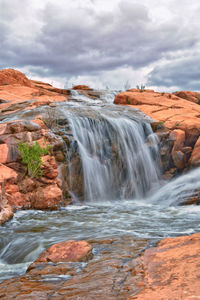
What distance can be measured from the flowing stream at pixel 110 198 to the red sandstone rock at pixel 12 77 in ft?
35.0

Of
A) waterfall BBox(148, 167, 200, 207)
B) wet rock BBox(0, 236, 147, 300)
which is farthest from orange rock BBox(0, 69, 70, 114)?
wet rock BBox(0, 236, 147, 300)

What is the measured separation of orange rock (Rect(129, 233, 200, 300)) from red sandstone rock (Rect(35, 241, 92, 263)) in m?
0.89

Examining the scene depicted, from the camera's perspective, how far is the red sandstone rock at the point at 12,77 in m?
21.1

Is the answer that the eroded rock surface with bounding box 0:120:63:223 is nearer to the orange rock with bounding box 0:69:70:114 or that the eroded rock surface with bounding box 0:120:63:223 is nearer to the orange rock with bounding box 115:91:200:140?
the orange rock with bounding box 0:69:70:114

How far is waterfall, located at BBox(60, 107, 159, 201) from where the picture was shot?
10.6 meters

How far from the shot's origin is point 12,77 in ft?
72.1

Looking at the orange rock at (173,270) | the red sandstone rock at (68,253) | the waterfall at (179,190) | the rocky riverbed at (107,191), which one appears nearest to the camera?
the orange rock at (173,270)

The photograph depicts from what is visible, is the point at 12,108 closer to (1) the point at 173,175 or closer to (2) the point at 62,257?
(1) the point at 173,175

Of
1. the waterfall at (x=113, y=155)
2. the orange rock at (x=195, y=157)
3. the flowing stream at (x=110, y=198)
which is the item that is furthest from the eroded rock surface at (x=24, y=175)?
the orange rock at (x=195, y=157)

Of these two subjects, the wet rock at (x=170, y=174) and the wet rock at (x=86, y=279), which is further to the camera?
the wet rock at (x=170, y=174)

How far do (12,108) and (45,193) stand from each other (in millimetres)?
7560

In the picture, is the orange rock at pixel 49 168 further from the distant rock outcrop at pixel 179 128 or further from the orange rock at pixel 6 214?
the distant rock outcrop at pixel 179 128

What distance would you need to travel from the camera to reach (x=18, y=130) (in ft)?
31.7

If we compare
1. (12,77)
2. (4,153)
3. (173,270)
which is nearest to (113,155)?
(4,153)
